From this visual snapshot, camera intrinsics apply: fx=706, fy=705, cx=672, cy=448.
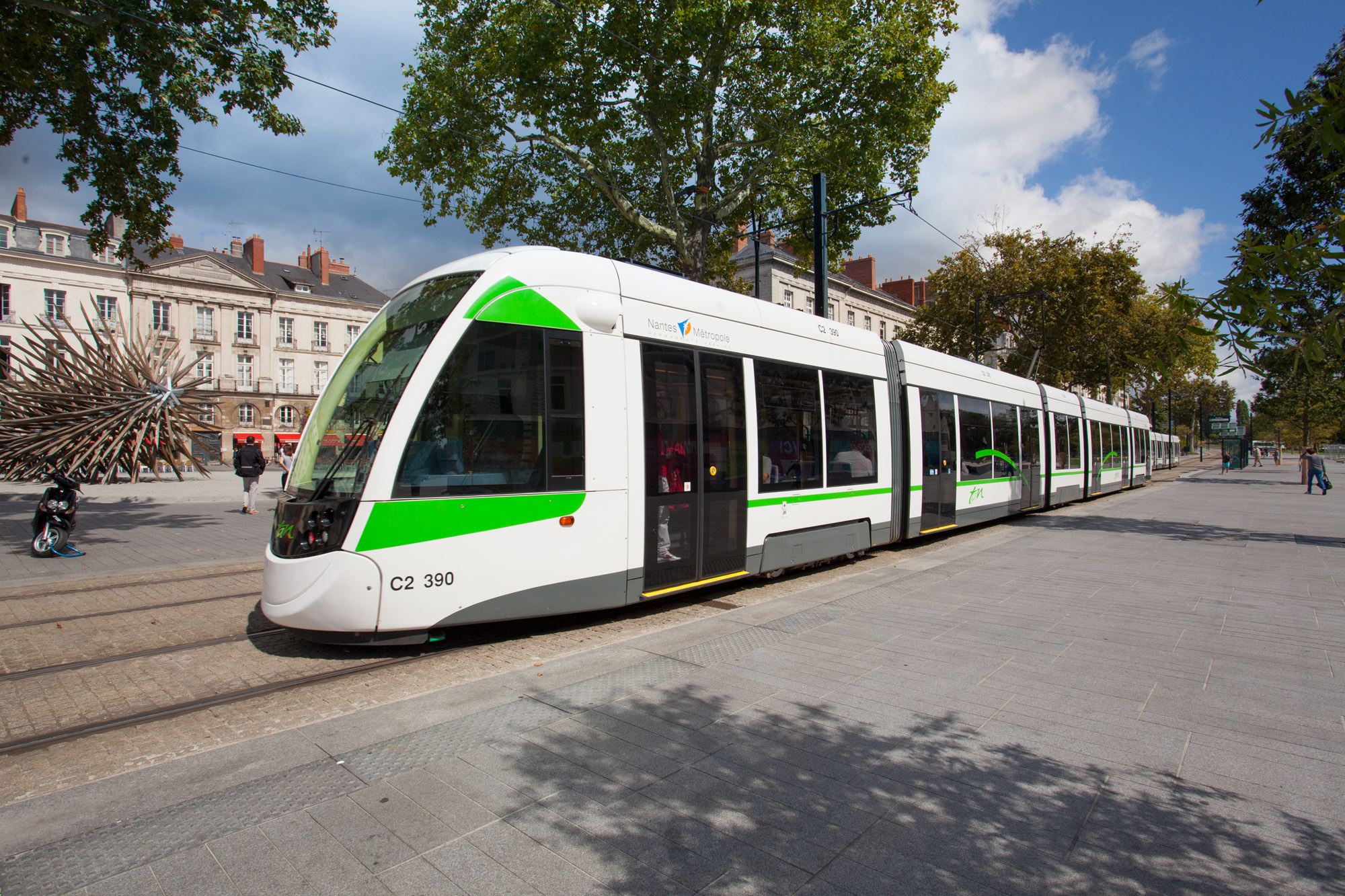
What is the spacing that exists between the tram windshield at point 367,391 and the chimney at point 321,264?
66.0 m

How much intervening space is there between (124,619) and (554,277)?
4.95 meters

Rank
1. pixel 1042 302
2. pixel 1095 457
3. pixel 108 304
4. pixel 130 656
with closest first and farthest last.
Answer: pixel 130 656 < pixel 1095 457 < pixel 1042 302 < pixel 108 304

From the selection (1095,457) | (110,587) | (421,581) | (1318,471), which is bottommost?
(110,587)

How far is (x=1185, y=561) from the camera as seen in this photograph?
398 inches

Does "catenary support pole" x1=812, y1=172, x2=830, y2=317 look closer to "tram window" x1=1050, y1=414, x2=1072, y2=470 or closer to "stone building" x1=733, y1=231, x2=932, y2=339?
"tram window" x1=1050, y1=414, x2=1072, y2=470

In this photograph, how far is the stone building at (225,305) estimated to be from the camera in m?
48.0

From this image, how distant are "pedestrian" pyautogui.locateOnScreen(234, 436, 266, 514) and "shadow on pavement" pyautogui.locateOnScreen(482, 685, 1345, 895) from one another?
49.5ft

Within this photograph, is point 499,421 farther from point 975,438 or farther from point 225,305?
point 225,305

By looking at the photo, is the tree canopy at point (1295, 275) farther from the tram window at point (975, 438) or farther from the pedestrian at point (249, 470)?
the pedestrian at point (249, 470)

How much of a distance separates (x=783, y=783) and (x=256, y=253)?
6767cm

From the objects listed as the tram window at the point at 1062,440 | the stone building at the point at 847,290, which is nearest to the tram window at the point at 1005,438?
the tram window at the point at 1062,440

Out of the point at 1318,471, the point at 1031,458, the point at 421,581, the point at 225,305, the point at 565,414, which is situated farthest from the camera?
the point at 225,305

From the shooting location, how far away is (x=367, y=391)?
214 inches

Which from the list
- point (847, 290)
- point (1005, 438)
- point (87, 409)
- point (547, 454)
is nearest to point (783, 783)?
point (547, 454)
